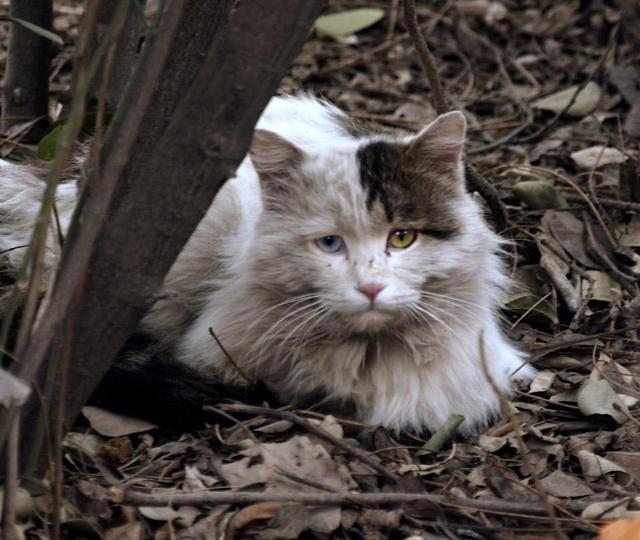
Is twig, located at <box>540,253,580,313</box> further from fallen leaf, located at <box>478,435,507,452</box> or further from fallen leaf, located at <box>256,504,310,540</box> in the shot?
fallen leaf, located at <box>256,504,310,540</box>

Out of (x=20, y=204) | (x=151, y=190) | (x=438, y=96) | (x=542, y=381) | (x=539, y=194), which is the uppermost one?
(x=151, y=190)

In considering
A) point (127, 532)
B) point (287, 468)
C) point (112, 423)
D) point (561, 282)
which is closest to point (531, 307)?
point (561, 282)

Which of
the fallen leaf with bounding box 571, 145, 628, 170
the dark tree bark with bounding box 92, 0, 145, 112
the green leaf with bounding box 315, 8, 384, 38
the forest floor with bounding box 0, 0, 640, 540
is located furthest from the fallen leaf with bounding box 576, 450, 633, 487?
the green leaf with bounding box 315, 8, 384, 38

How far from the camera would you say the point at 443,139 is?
3.09 meters

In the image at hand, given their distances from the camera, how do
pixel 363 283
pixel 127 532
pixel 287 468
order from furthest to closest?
pixel 363 283, pixel 287 468, pixel 127 532

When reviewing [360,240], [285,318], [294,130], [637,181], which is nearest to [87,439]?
[285,318]

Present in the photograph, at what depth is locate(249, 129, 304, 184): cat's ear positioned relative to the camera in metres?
3.06

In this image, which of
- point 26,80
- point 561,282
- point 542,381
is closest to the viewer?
point 542,381

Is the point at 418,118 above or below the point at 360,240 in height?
below

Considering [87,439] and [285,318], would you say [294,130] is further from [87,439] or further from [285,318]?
[87,439]

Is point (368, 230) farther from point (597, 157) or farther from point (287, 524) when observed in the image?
point (597, 157)

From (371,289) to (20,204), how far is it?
4.53 feet

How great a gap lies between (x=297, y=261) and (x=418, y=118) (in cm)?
247

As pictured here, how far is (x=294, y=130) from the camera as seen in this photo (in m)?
3.59
